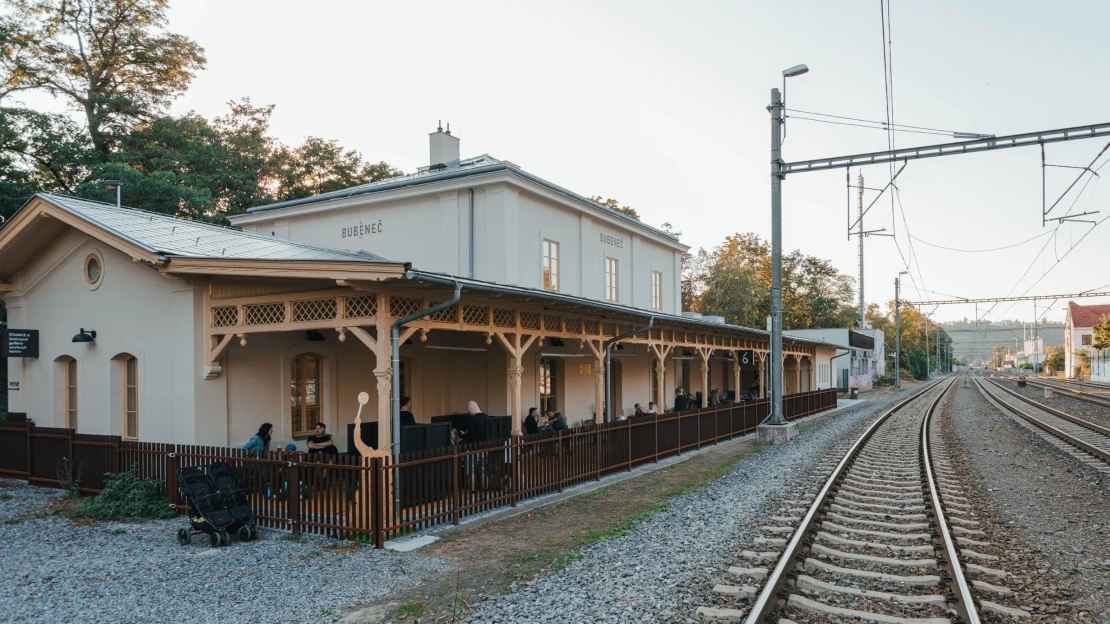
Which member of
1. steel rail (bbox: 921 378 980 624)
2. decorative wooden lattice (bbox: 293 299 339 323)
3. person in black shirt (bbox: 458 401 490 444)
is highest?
decorative wooden lattice (bbox: 293 299 339 323)

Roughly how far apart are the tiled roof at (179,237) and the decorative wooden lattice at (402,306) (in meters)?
1.33

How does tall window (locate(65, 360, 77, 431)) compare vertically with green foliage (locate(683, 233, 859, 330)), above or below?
below

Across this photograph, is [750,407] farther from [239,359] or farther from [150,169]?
[150,169]

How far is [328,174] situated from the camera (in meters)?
36.8

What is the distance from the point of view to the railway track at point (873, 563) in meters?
5.42

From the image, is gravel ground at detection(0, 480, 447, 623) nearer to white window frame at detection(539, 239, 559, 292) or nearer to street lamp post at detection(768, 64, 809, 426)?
white window frame at detection(539, 239, 559, 292)

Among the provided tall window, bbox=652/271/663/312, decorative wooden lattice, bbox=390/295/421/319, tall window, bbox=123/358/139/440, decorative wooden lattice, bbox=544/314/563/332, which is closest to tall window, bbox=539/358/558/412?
decorative wooden lattice, bbox=544/314/563/332

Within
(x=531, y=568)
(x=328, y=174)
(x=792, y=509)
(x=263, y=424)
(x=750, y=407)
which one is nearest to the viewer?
(x=531, y=568)

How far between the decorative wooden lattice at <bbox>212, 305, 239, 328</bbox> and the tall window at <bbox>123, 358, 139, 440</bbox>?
2.56 m

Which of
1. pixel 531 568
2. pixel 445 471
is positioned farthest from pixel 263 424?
pixel 531 568

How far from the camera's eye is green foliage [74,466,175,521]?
977 cm

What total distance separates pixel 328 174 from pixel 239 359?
27.3 metres

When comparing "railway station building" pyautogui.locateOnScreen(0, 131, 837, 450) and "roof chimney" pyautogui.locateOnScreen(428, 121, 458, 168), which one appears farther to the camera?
"roof chimney" pyautogui.locateOnScreen(428, 121, 458, 168)

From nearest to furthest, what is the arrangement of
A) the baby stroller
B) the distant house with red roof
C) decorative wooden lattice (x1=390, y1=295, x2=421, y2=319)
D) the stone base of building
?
1. the baby stroller
2. decorative wooden lattice (x1=390, y1=295, x2=421, y2=319)
3. the stone base of building
4. the distant house with red roof
